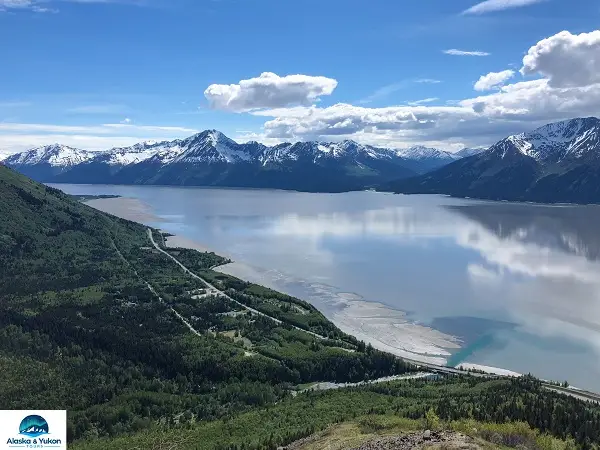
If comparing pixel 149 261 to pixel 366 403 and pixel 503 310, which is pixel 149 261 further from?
pixel 366 403

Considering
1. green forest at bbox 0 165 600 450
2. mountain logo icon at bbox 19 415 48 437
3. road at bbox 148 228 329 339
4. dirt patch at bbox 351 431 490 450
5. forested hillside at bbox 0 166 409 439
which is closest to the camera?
dirt patch at bbox 351 431 490 450

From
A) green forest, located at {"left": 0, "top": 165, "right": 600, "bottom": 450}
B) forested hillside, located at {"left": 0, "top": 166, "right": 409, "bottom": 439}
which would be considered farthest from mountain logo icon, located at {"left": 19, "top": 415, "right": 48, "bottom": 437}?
forested hillside, located at {"left": 0, "top": 166, "right": 409, "bottom": 439}

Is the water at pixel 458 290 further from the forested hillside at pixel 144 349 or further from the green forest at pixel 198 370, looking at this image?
the forested hillside at pixel 144 349

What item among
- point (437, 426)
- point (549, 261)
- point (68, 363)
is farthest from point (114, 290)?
point (549, 261)

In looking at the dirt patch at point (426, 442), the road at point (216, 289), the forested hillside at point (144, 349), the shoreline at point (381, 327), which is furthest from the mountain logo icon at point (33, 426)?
the shoreline at point (381, 327)

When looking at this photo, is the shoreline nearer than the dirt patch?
No

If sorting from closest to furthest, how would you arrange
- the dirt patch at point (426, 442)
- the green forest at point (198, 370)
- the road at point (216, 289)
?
the dirt patch at point (426, 442), the green forest at point (198, 370), the road at point (216, 289)

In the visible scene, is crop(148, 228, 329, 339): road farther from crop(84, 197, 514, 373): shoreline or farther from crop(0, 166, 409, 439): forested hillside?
crop(84, 197, 514, 373): shoreline
